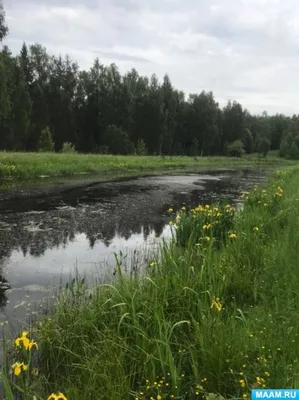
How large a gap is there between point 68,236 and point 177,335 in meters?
6.72

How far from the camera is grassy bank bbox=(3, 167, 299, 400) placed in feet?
10.7

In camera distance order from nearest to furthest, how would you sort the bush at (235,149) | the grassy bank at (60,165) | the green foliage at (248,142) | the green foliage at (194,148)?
1. the grassy bank at (60,165)
2. the green foliage at (194,148)
3. the bush at (235,149)
4. the green foliage at (248,142)

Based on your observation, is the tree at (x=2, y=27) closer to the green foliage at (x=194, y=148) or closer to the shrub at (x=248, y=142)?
the green foliage at (x=194, y=148)

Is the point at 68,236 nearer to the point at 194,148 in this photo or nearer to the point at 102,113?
the point at 102,113

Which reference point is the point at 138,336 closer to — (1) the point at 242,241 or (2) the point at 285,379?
(2) the point at 285,379

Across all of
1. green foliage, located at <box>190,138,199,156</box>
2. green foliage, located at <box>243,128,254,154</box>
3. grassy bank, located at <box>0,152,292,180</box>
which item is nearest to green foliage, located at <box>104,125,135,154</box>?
grassy bank, located at <box>0,152,292,180</box>

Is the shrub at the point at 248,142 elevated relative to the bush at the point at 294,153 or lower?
elevated

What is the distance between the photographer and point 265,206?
33.6ft

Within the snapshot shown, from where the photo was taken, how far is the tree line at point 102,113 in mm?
56688

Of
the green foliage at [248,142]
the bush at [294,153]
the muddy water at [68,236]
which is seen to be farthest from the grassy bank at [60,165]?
the green foliage at [248,142]

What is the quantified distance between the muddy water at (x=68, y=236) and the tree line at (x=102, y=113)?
32122 mm

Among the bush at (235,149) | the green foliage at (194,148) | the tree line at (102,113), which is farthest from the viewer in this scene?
the bush at (235,149)

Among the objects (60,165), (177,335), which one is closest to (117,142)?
(60,165)

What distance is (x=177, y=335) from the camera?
4172mm
